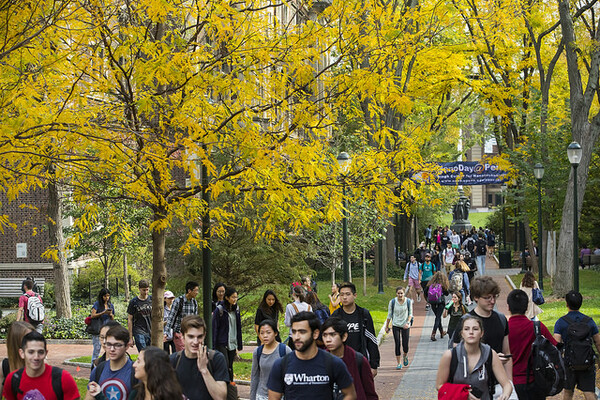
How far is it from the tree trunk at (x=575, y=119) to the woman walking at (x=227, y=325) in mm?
14384

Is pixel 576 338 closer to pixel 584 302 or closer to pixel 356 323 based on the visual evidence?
pixel 356 323

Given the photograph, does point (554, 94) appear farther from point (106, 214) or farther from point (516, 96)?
point (106, 214)

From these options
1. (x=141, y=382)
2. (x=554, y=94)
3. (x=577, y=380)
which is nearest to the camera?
(x=141, y=382)

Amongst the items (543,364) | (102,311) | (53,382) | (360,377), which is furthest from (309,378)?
(102,311)

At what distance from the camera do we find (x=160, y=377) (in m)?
6.07

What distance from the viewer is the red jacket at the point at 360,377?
26.0 ft

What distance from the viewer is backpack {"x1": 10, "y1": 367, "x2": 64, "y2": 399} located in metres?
6.97

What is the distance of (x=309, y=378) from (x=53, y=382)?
6.34 feet

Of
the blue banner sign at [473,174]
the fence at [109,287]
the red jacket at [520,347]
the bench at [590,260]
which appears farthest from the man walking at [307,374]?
the bench at [590,260]

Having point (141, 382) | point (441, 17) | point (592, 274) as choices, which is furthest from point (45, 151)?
point (592, 274)

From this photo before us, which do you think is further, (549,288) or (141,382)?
(549,288)

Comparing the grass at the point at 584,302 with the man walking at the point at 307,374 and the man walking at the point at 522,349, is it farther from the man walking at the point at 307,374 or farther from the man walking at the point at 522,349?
the man walking at the point at 307,374

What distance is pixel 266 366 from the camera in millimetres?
9453

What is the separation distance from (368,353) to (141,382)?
4.65 meters
